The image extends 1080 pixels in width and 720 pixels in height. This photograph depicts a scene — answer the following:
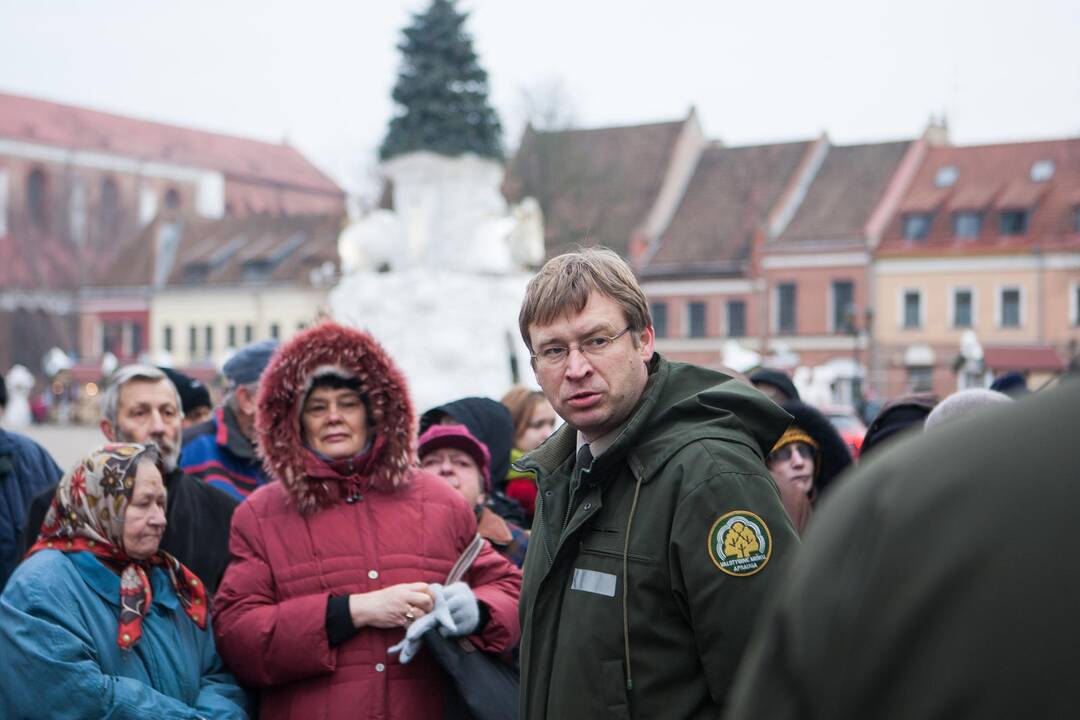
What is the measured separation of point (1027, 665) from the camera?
922mm

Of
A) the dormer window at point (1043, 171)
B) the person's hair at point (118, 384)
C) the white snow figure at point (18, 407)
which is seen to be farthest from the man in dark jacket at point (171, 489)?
the dormer window at point (1043, 171)

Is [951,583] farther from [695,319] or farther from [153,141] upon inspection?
[153,141]

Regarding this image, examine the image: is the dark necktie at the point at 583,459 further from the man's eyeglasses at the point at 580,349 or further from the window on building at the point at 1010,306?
the window on building at the point at 1010,306

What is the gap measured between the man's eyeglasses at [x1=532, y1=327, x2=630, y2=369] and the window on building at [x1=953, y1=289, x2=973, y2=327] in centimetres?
4427

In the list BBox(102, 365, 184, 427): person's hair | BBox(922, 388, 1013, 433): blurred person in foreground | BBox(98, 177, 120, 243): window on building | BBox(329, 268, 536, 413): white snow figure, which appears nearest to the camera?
BBox(922, 388, 1013, 433): blurred person in foreground

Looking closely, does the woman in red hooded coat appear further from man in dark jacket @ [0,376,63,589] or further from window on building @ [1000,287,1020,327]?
window on building @ [1000,287,1020,327]

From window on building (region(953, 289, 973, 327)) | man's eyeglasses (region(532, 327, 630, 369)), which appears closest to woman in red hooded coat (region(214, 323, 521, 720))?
man's eyeglasses (region(532, 327, 630, 369))

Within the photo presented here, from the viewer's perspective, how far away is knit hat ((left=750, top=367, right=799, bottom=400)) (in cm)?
609

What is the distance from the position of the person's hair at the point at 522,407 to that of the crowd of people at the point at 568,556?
35.4 inches

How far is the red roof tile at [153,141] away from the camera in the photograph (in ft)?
274

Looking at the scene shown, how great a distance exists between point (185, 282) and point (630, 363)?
6233cm

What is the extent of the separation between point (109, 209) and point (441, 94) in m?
65.0

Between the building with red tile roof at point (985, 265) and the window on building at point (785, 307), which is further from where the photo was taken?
the window on building at point (785, 307)

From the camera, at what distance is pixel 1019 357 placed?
1709 inches
